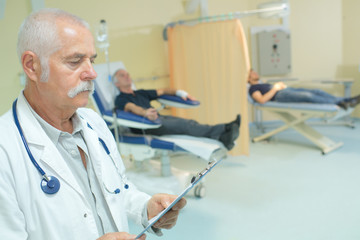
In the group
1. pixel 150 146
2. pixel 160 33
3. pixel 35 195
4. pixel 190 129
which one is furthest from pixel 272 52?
pixel 35 195

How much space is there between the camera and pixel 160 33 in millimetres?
4465

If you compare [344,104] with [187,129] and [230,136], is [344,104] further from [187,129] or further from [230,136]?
[187,129]

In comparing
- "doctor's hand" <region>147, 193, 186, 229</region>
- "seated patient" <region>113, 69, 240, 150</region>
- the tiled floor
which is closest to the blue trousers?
the tiled floor

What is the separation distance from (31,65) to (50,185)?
1.18 ft

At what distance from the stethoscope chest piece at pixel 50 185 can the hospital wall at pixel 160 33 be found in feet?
6.85

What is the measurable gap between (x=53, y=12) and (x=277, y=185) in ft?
8.44

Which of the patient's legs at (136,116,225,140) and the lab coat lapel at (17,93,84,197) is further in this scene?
the patient's legs at (136,116,225,140)

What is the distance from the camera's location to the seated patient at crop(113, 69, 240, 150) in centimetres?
299

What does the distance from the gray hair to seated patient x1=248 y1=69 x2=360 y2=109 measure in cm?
356

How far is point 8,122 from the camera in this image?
1.00m

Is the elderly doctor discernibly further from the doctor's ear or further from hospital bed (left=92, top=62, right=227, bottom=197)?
hospital bed (left=92, top=62, right=227, bottom=197)

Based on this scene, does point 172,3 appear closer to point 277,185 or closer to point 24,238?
point 277,185

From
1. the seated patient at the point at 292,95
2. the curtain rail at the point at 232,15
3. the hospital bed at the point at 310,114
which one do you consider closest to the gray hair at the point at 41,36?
the curtain rail at the point at 232,15

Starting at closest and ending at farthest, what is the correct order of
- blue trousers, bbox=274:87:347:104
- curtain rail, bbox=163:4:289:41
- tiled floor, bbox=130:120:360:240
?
tiled floor, bbox=130:120:360:240, curtain rail, bbox=163:4:289:41, blue trousers, bbox=274:87:347:104
